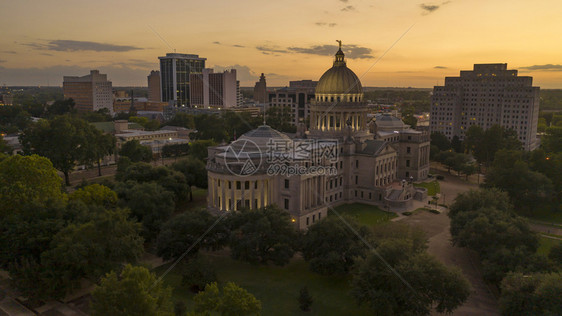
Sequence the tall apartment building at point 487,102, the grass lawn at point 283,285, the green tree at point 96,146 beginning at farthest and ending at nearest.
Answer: the tall apartment building at point 487,102, the green tree at point 96,146, the grass lawn at point 283,285

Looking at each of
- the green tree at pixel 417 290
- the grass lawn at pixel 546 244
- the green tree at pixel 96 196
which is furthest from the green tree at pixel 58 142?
the grass lawn at pixel 546 244

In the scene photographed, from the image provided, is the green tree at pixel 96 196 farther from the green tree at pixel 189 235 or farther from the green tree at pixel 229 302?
the green tree at pixel 229 302

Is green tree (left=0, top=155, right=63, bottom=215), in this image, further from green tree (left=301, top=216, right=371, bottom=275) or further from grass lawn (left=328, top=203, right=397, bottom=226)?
grass lawn (left=328, top=203, right=397, bottom=226)

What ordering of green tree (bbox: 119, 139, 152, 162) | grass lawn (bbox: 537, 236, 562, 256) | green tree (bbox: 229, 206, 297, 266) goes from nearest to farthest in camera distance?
green tree (bbox: 229, 206, 297, 266), grass lawn (bbox: 537, 236, 562, 256), green tree (bbox: 119, 139, 152, 162)

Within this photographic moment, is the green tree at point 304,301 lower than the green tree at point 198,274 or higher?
lower

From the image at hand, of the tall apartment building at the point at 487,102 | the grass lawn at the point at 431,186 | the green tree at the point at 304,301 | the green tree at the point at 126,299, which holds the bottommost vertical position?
the green tree at the point at 304,301

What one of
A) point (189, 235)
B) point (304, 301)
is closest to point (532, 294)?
point (304, 301)

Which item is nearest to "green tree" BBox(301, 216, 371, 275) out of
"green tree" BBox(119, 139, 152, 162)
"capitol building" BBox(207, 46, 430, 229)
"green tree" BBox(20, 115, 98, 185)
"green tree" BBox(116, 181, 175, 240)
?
"capitol building" BBox(207, 46, 430, 229)
